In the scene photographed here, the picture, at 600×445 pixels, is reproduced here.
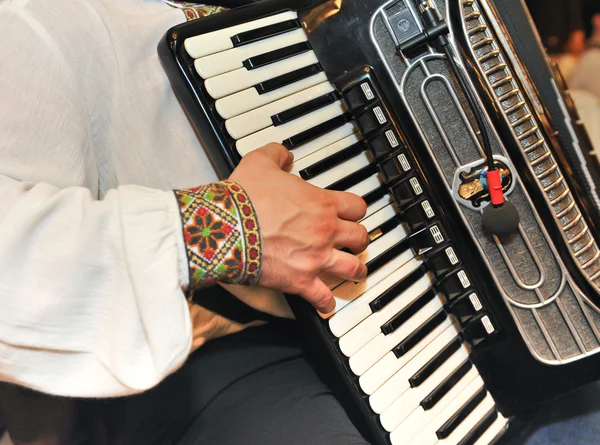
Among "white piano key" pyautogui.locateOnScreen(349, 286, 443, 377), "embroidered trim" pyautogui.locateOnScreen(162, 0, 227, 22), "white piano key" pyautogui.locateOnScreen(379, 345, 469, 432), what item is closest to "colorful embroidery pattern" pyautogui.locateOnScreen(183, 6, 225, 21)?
"embroidered trim" pyautogui.locateOnScreen(162, 0, 227, 22)

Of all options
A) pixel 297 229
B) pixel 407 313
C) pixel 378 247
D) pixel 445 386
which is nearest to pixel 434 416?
pixel 445 386

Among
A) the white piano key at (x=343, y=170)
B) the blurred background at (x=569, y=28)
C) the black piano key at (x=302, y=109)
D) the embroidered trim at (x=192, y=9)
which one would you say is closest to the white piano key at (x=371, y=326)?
the white piano key at (x=343, y=170)

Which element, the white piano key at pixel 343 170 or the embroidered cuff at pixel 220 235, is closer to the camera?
the embroidered cuff at pixel 220 235

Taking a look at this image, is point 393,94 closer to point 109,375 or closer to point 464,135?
point 464,135

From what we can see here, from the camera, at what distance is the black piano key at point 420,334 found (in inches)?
29.2

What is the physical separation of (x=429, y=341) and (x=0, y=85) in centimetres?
67

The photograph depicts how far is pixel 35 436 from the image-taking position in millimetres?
711

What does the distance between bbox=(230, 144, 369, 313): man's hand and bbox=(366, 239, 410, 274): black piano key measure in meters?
0.04

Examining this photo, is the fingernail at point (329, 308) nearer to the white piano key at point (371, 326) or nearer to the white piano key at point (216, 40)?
the white piano key at point (371, 326)

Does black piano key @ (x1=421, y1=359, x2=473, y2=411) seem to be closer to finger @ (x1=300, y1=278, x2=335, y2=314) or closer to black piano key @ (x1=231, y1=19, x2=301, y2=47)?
finger @ (x1=300, y1=278, x2=335, y2=314)

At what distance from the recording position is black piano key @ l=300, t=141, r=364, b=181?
73cm

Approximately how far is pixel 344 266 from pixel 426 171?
0.65 feet

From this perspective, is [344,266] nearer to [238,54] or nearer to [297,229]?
[297,229]

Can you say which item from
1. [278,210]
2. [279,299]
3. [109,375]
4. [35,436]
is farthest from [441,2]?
[35,436]
